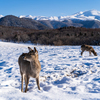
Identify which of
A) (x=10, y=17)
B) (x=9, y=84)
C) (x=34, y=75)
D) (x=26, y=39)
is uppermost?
(x=10, y=17)

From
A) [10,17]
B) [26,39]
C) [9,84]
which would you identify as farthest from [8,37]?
[10,17]

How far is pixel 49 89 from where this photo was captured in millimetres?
4566

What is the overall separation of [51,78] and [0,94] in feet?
9.31

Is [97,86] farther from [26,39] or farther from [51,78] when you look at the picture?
[26,39]

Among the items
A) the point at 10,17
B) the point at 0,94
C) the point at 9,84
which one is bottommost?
the point at 9,84

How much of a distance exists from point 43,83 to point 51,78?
2.30 ft

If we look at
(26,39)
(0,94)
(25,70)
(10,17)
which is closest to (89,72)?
(25,70)

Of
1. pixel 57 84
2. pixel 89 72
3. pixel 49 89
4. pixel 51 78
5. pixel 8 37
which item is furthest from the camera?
pixel 8 37

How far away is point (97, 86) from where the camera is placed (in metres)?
4.64

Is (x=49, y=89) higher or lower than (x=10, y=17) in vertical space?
lower

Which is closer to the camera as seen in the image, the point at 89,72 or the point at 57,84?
the point at 57,84

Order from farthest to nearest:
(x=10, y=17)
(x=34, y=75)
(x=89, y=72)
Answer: (x=10, y=17) → (x=89, y=72) → (x=34, y=75)

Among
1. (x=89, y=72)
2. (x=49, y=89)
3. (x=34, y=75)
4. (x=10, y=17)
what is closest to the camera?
(x=34, y=75)

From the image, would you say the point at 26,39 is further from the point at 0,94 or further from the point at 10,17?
the point at 10,17
